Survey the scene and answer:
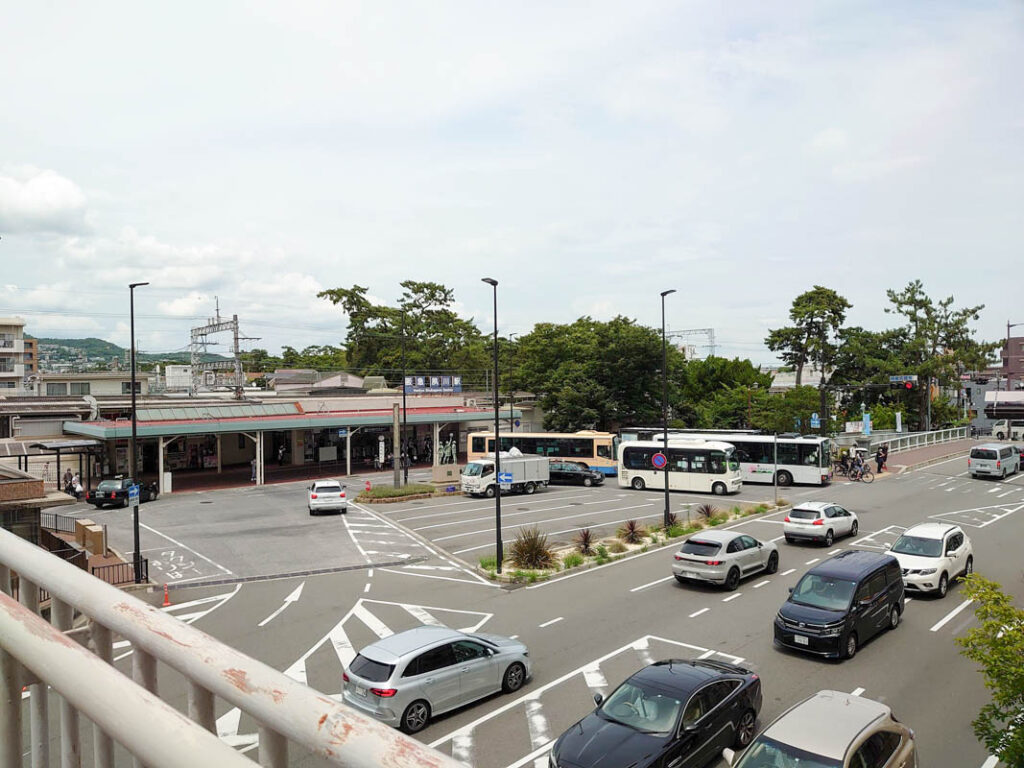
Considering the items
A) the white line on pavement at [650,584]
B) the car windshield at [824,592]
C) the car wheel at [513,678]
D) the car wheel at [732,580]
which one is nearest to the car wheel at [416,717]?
the car wheel at [513,678]

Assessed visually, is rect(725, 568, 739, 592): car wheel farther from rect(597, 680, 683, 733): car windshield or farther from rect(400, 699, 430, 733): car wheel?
rect(400, 699, 430, 733): car wheel

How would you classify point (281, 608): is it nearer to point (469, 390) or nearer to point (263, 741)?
point (263, 741)

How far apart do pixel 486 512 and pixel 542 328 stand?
135 feet

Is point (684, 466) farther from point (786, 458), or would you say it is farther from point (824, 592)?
point (824, 592)

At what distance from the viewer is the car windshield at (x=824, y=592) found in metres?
14.9

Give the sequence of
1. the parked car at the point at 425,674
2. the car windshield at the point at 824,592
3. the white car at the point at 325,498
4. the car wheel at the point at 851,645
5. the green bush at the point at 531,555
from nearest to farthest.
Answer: the parked car at the point at 425,674 < the car wheel at the point at 851,645 < the car windshield at the point at 824,592 < the green bush at the point at 531,555 < the white car at the point at 325,498

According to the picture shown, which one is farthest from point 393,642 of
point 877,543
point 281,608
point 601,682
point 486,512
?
point 486,512

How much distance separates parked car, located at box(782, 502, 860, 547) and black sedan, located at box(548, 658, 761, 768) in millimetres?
15163

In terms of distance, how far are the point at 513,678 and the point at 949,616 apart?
11142 millimetres

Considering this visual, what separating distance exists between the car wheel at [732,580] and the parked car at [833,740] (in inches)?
400

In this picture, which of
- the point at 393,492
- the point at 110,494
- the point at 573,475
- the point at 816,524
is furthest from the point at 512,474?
the point at 110,494

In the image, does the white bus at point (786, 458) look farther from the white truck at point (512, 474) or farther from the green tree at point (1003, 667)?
the green tree at point (1003, 667)

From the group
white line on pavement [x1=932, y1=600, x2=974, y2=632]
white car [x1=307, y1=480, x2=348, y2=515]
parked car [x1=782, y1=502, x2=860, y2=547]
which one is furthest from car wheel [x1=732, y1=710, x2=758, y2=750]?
white car [x1=307, y1=480, x2=348, y2=515]

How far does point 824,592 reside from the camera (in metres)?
15.2
